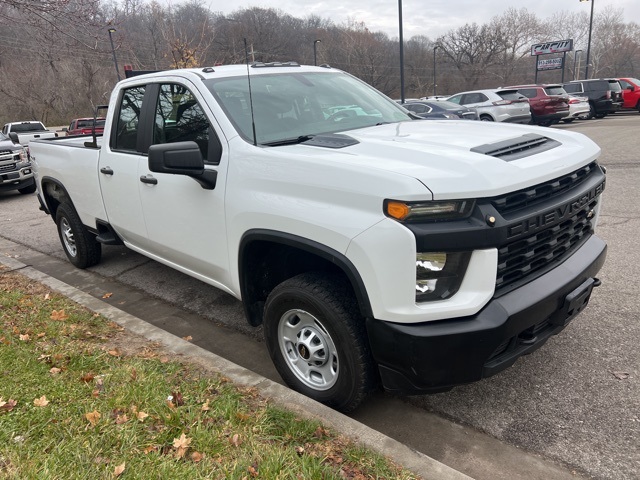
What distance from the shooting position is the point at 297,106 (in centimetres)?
356

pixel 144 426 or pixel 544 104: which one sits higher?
pixel 544 104

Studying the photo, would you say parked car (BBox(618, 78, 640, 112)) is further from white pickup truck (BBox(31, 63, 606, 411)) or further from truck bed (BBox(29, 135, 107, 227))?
truck bed (BBox(29, 135, 107, 227))

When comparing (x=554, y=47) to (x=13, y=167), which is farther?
(x=554, y=47)

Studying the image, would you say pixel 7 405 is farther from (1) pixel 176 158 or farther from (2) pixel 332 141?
(2) pixel 332 141

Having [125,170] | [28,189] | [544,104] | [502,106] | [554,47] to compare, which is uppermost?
[554,47]

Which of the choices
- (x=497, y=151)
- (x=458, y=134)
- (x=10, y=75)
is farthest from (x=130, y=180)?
(x=10, y=75)

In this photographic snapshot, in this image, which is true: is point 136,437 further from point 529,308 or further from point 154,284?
point 154,284

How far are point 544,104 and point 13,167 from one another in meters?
17.2

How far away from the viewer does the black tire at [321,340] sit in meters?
2.59

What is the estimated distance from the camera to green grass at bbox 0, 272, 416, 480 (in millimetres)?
2240

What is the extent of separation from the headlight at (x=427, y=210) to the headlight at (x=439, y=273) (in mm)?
162

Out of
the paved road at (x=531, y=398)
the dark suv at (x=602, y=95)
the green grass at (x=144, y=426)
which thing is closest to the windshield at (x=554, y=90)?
the dark suv at (x=602, y=95)


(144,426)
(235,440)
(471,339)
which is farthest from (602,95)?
(144,426)

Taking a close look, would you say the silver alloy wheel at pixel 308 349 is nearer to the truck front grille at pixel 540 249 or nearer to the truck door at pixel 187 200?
the truck door at pixel 187 200
